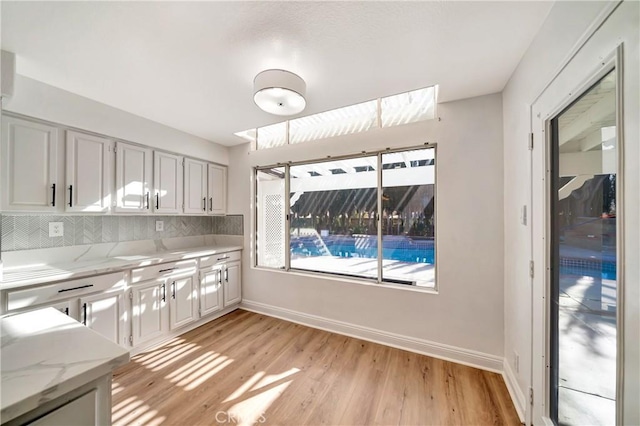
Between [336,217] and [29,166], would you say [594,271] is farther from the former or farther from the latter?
[29,166]

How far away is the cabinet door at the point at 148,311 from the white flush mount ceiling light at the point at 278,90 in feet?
7.39

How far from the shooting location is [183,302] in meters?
2.81

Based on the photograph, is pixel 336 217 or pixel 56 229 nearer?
pixel 56 229

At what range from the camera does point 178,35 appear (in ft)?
4.89

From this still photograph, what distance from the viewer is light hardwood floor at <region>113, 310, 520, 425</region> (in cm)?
165

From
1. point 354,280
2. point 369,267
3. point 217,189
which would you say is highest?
point 217,189

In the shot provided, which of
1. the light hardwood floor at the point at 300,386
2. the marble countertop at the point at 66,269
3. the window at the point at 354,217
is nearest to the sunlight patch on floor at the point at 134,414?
the light hardwood floor at the point at 300,386

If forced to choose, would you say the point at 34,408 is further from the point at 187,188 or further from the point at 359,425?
the point at 187,188

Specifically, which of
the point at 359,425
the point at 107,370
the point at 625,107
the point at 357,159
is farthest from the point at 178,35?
the point at 359,425

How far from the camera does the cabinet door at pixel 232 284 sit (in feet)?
11.1

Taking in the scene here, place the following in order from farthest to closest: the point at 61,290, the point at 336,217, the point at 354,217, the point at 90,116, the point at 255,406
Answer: the point at 336,217 < the point at 354,217 < the point at 90,116 < the point at 61,290 < the point at 255,406

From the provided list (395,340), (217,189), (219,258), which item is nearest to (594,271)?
(395,340)

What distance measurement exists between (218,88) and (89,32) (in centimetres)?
84

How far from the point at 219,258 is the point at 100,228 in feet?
4.41
